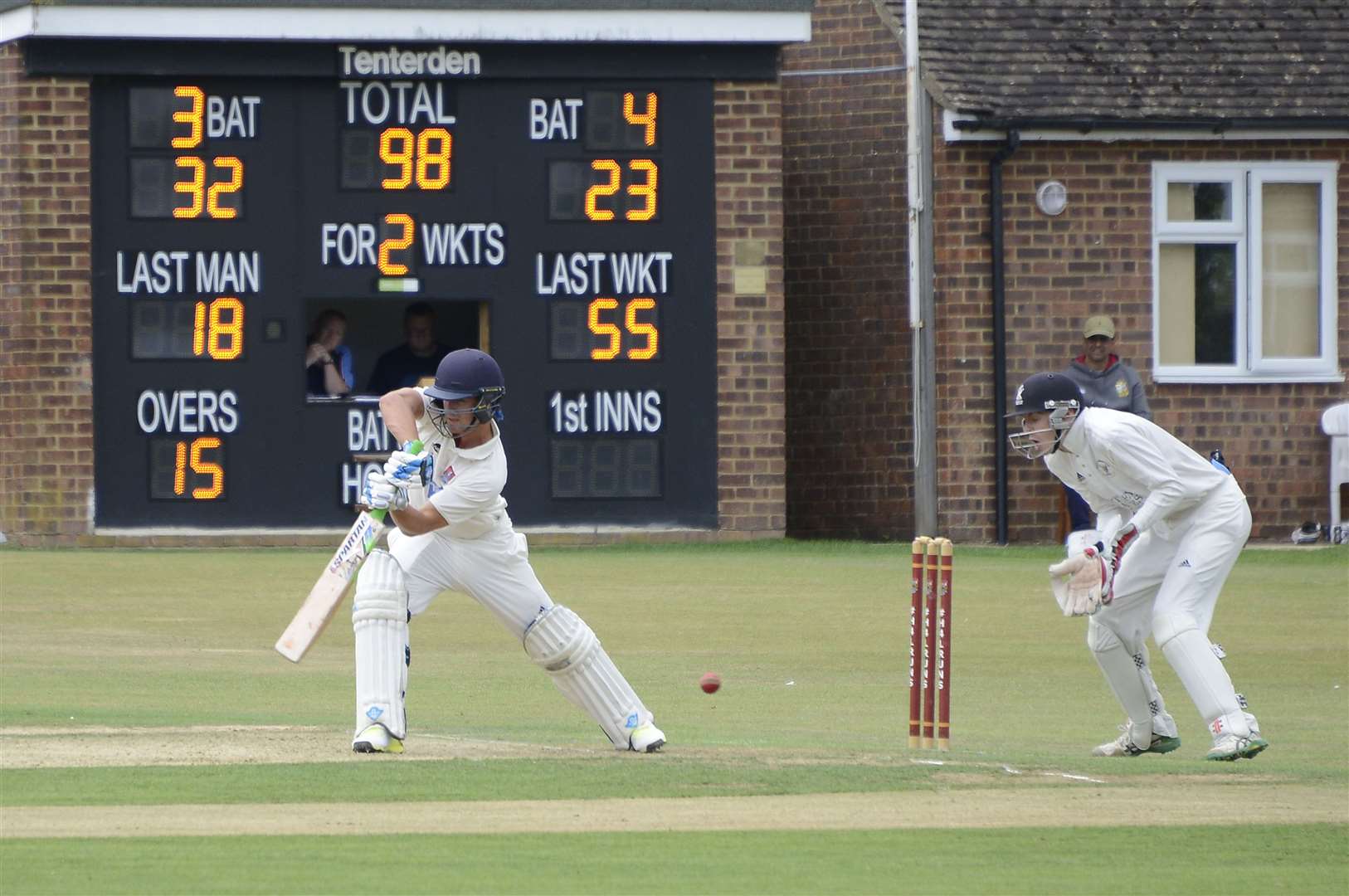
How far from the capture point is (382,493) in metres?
9.62

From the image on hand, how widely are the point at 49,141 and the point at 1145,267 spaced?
34.3ft

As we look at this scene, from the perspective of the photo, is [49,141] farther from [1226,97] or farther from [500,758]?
[500,758]

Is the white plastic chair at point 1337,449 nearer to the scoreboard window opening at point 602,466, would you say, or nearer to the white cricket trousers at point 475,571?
the scoreboard window opening at point 602,466

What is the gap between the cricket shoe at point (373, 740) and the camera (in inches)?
383

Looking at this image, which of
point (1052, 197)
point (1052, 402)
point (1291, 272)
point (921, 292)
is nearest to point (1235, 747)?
point (1052, 402)

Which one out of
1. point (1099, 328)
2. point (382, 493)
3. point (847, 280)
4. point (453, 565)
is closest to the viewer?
point (382, 493)

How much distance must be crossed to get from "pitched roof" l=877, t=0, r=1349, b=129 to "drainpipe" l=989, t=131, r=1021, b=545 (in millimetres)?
638

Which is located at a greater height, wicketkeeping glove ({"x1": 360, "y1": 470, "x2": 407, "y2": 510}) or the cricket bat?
wicketkeeping glove ({"x1": 360, "y1": 470, "x2": 407, "y2": 510})

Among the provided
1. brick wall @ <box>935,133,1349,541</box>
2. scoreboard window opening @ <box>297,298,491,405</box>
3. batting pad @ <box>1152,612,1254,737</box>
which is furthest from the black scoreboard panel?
batting pad @ <box>1152,612,1254,737</box>

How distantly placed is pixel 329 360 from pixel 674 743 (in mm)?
11197

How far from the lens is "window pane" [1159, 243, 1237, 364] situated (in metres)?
23.6

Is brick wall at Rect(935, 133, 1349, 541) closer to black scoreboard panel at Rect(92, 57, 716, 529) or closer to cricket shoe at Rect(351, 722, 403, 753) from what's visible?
black scoreboard panel at Rect(92, 57, 716, 529)

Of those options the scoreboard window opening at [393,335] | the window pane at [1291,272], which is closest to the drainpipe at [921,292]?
the window pane at [1291,272]

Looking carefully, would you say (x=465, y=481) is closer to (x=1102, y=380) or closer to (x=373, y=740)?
(x=373, y=740)
